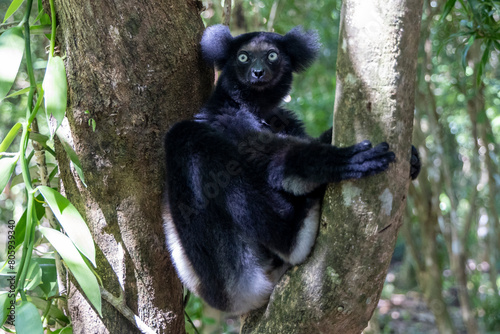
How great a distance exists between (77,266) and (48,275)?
2.43 ft

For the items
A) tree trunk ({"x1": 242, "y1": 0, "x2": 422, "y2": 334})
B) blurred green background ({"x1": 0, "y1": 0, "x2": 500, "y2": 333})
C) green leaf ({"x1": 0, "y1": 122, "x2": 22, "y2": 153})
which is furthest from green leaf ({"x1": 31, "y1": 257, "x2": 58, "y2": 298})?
blurred green background ({"x1": 0, "y1": 0, "x2": 500, "y2": 333})

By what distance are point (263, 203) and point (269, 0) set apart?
3021mm

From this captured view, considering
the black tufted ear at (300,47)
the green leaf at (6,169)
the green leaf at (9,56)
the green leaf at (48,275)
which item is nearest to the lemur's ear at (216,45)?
the black tufted ear at (300,47)

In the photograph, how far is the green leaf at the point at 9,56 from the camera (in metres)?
1.79

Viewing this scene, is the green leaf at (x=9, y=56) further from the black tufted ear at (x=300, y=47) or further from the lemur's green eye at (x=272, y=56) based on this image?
the black tufted ear at (x=300, y=47)

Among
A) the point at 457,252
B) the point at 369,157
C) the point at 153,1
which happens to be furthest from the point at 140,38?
the point at 457,252

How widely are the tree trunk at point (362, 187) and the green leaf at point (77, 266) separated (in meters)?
0.70

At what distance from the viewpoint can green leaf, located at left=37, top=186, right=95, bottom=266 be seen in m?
1.74

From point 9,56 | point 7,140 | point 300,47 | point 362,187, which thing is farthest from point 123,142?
point 300,47

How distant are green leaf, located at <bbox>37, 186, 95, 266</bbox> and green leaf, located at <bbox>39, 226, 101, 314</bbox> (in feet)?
0.09

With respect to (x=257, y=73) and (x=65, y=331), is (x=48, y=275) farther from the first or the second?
(x=257, y=73)

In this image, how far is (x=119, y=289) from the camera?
6.66 ft

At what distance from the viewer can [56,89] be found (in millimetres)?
1825

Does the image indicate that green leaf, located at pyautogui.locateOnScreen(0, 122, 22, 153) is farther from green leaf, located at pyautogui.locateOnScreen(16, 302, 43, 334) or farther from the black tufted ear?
the black tufted ear
